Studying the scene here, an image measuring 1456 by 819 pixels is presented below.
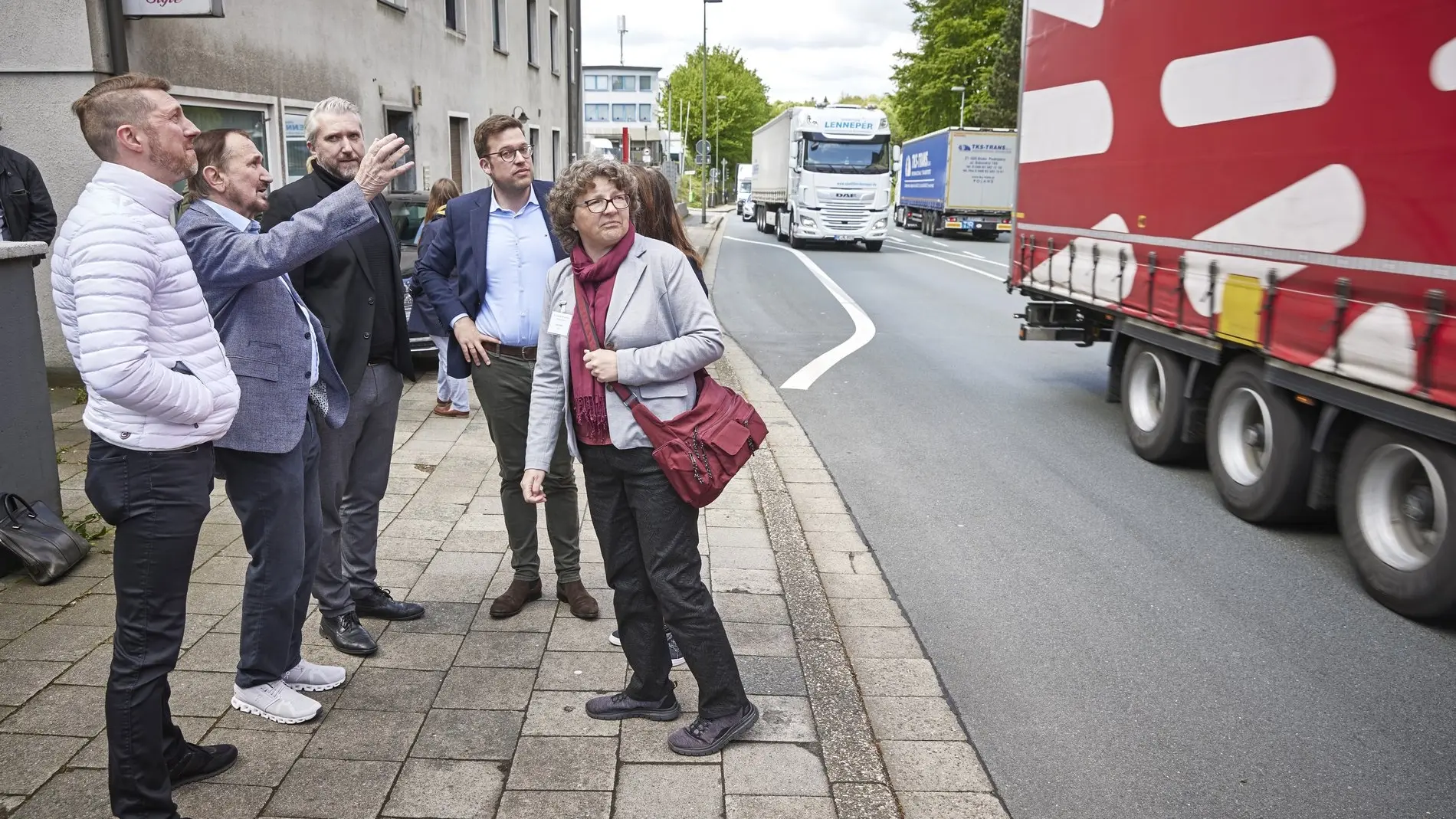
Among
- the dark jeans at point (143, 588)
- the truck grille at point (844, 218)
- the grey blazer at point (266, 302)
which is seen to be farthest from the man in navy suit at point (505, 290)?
the truck grille at point (844, 218)

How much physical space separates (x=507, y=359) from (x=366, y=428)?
1.96 ft

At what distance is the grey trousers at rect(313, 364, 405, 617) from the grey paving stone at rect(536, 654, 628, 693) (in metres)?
0.82

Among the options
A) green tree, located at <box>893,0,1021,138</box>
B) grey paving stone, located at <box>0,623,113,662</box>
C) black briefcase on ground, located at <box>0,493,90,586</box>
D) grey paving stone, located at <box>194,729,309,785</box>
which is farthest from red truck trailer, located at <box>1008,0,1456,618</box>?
green tree, located at <box>893,0,1021,138</box>

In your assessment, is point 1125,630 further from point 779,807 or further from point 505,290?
point 505,290

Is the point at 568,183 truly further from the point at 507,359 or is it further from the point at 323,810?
the point at 323,810

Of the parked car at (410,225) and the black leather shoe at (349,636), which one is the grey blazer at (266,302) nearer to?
the black leather shoe at (349,636)

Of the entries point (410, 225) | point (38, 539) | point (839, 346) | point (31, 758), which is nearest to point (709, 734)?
point (31, 758)

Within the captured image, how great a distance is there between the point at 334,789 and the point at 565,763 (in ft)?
2.15

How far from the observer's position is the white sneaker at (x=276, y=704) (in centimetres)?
365

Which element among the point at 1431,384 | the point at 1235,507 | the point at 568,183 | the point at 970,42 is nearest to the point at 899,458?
the point at 1235,507

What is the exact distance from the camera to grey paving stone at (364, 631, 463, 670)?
4164 mm

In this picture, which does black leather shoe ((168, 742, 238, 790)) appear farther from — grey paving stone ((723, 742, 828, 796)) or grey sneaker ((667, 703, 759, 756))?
grey paving stone ((723, 742, 828, 796))

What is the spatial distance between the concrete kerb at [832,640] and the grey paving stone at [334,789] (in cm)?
130

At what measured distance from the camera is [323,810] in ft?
10.3
